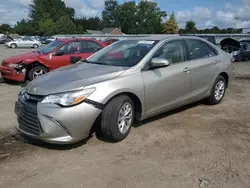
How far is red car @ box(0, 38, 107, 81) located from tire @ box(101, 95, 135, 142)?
14.8ft

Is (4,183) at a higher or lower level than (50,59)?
lower

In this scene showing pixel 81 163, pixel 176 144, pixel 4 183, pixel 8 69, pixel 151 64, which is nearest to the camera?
pixel 4 183

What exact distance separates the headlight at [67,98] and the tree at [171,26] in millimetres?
91505

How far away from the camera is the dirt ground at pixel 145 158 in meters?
3.36

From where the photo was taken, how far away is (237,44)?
18344 mm

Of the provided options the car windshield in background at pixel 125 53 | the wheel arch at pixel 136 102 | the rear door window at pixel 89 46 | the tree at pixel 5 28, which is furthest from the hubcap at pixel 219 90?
the tree at pixel 5 28

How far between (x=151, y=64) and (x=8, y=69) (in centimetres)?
584

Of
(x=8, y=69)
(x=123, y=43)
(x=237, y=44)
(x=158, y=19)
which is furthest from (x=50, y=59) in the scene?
(x=158, y=19)

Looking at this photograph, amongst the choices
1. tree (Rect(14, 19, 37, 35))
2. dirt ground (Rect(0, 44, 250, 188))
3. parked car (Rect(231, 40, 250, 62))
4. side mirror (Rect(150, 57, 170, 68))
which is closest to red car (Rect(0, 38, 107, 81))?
dirt ground (Rect(0, 44, 250, 188))

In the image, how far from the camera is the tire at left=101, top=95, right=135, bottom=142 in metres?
4.14

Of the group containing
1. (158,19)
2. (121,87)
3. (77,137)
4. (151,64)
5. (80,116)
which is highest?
(158,19)

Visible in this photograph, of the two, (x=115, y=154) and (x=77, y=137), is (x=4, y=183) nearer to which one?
(x=77, y=137)

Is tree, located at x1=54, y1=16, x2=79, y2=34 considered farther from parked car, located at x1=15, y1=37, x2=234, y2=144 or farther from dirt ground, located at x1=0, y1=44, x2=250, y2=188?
dirt ground, located at x1=0, y1=44, x2=250, y2=188

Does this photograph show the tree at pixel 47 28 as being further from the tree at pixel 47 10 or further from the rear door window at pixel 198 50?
the rear door window at pixel 198 50
